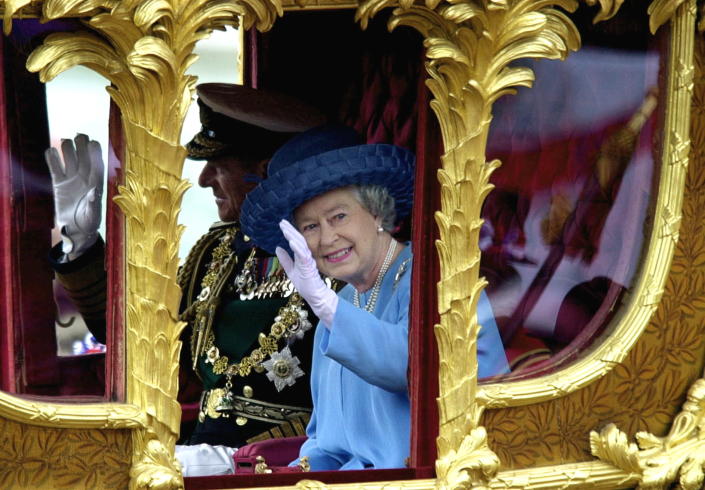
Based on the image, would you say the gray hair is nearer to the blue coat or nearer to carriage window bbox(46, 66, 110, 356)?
the blue coat

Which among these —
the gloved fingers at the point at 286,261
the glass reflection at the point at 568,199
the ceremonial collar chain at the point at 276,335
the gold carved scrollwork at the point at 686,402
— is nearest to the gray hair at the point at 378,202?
the gloved fingers at the point at 286,261

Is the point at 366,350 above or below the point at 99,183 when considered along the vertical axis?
below

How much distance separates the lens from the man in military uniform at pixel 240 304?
5.41 metres

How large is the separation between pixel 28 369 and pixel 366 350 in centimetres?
79

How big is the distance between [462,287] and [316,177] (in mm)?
505

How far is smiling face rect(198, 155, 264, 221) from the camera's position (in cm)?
554

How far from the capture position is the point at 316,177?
4938mm

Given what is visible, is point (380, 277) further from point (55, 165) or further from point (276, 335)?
point (55, 165)

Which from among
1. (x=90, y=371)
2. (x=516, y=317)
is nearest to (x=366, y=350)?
(x=516, y=317)

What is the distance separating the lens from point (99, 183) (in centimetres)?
447

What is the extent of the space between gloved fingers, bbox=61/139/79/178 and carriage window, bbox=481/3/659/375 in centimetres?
91

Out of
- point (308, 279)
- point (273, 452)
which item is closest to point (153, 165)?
point (308, 279)

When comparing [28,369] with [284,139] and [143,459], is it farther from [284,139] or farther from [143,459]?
[284,139]

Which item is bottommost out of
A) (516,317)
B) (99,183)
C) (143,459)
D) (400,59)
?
(143,459)
